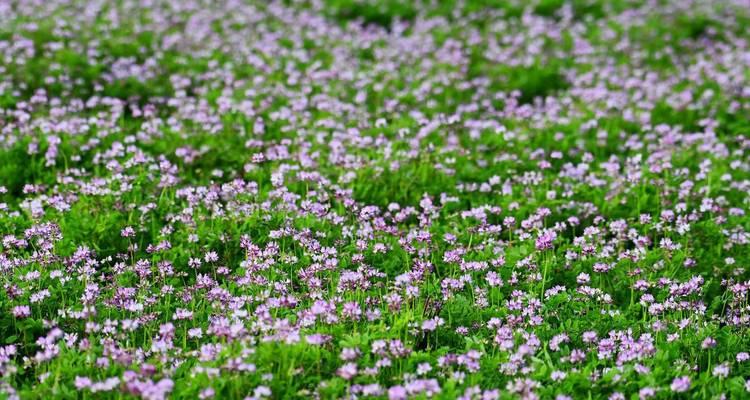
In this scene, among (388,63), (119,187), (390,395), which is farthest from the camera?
(388,63)

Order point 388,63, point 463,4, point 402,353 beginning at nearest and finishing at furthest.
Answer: point 402,353 < point 388,63 < point 463,4

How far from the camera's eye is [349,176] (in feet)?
22.3

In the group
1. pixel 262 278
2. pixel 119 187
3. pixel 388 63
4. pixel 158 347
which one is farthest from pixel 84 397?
pixel 388 63

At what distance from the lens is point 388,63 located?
9766 mm

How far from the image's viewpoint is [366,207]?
20.0ft

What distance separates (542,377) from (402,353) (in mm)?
748

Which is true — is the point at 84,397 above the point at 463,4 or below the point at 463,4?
below

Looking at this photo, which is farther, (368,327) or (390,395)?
(368,327)

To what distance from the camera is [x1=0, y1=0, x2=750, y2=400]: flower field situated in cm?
450

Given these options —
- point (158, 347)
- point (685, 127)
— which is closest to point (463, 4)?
point (685, 127)

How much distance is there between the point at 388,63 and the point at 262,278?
510 centimetres

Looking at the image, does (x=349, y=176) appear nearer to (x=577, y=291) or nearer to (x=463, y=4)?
(x=577, y=291)

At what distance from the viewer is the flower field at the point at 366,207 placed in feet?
14.8

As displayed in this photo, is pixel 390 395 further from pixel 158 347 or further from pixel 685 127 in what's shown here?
pixel 685 127
